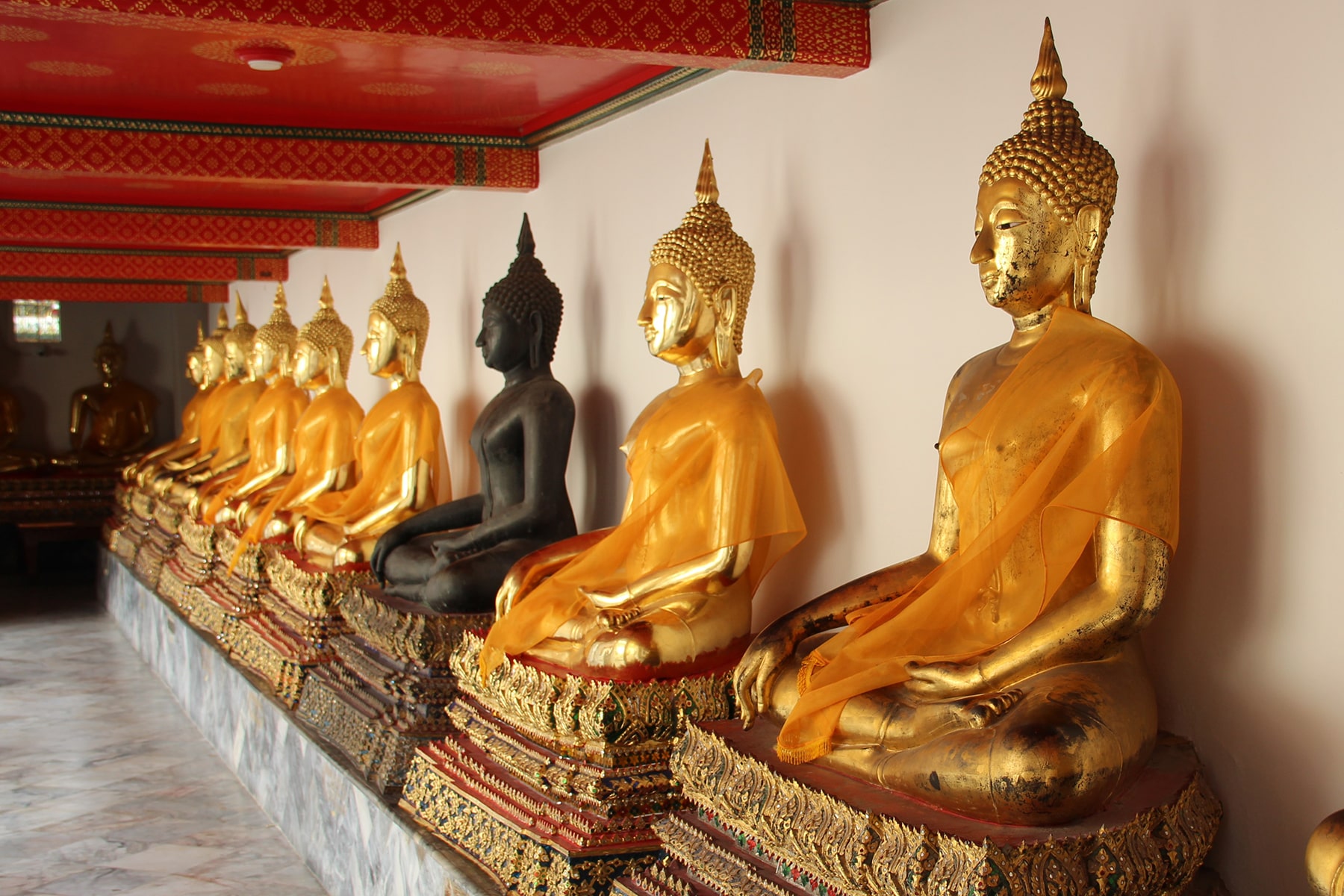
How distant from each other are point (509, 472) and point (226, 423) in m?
4.50

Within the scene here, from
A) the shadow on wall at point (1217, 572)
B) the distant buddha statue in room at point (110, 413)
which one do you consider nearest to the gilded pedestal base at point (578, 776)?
the shadow on wall at point (1217, 572)

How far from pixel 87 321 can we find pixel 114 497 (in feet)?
8.18

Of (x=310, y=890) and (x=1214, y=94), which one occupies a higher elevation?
(x=1214, y=94)

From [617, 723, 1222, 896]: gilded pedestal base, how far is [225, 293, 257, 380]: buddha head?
6820 mm

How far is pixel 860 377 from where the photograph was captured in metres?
3.33

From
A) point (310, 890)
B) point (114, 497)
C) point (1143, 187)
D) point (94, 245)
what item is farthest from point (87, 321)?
point (1143, 187)

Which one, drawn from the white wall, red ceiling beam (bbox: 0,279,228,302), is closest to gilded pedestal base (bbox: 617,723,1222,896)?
the white wall

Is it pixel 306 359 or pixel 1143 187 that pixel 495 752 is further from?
pixel 306 359

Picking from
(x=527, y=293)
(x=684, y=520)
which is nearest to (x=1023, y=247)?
(x=684, y=520)

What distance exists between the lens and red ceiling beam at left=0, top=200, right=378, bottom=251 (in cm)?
718

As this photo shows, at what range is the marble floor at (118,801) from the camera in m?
4.34

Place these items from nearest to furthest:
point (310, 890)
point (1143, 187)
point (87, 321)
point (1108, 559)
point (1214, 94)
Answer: point (1108, 559)
point (1214, 94)
point (1143, 187)
point (310, 890)
point (87, 321)

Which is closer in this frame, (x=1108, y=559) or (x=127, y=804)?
(x=1108, y=559)

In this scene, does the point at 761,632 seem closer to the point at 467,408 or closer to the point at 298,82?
the point at 298,82
